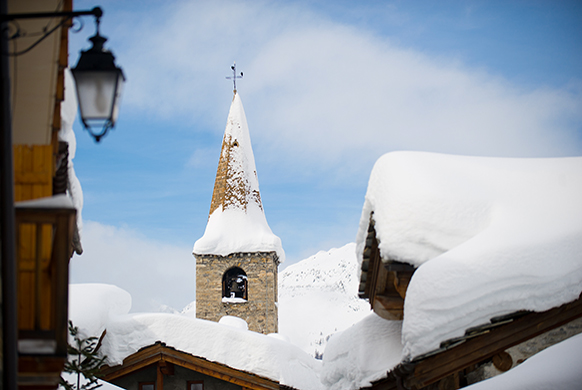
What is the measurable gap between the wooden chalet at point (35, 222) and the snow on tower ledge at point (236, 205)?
14626 millimetres

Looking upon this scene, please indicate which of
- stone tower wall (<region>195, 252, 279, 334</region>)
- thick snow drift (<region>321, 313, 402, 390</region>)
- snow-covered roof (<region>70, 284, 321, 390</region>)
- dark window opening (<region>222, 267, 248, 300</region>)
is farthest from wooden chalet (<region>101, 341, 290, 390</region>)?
dark window opening (<region>222, 267, 248, 300</region>)

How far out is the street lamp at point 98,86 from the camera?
339 cm

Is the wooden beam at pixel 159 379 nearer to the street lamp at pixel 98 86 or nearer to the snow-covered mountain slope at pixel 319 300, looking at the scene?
the street lamp at pixel 98 86

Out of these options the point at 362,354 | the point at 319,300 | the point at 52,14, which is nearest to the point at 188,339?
the point at 362,354

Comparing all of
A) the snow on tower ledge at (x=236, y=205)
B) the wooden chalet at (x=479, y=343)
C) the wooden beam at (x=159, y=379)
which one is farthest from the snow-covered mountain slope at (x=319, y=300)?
the wooden chalet at (x=479, y=343)

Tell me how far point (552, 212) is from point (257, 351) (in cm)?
903

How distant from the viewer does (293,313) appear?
8475 centimetres

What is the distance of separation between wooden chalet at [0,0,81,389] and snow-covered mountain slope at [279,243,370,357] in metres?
60.9

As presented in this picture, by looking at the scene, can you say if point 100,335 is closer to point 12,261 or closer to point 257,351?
point 257,351

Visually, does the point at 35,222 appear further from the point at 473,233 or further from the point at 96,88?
the point at 473,233

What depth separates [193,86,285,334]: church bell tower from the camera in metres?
19.7

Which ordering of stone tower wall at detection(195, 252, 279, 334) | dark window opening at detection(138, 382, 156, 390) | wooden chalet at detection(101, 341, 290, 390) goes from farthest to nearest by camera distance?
stone tower wall at detection(195, 252, 279, 334) → dark window opening at detection(138, 382, 156, 390) → wooden chalet at detection(101, 341, 290, 390)

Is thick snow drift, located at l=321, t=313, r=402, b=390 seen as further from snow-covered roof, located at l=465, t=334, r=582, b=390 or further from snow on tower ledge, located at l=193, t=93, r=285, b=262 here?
snow on tower ledge, located at l=193, t=93, r=285, b=262

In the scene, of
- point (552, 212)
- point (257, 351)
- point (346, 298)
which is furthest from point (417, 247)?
point (346, 298)
